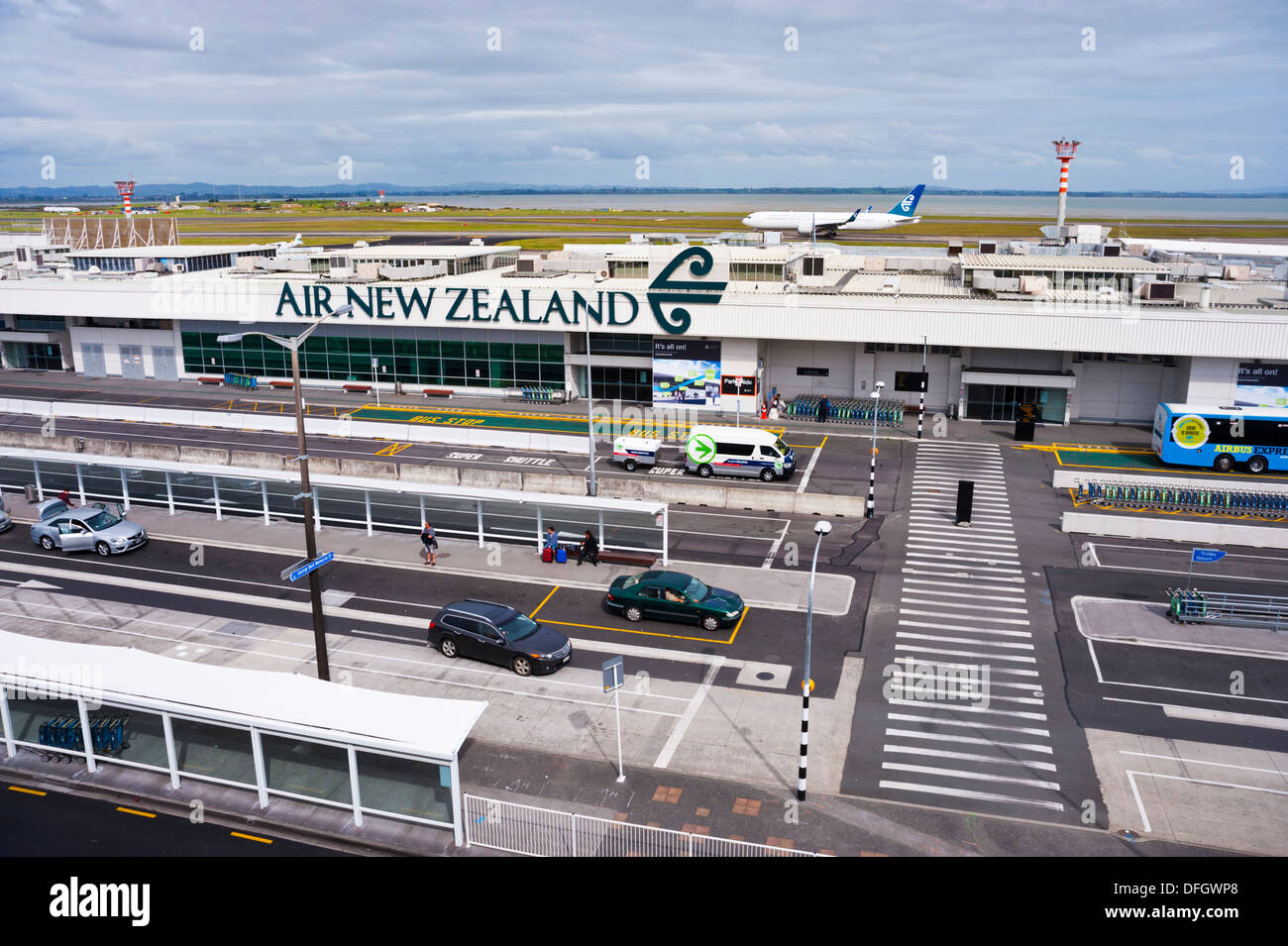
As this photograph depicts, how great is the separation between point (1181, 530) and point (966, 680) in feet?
53.7

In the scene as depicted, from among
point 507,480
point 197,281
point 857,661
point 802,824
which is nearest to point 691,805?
point 802,824

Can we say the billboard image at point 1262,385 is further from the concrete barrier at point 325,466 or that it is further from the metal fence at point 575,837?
the concrete barrier at point 325,466

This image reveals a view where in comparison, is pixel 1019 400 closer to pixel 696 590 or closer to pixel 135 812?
pixel 696 590

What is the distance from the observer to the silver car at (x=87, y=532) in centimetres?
3425

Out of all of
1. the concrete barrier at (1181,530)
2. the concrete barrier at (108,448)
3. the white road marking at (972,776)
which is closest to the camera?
the white road marking at (972,776)

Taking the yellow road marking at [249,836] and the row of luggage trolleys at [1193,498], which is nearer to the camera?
the yellow road marking at [249,836]

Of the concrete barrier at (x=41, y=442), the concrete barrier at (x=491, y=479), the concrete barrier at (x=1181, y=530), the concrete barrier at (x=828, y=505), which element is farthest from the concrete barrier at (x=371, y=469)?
the concrete barrier at (x=1181, y=530)

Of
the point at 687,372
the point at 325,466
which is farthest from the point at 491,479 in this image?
the point at 687,372

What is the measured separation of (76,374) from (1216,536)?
254 ft

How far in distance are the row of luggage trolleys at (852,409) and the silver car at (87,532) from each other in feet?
119

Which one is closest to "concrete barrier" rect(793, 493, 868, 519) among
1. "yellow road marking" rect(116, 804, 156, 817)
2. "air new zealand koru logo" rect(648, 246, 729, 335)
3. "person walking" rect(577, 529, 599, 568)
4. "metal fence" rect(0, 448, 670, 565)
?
"metal fence" rect(0, 448, 670, 565)
